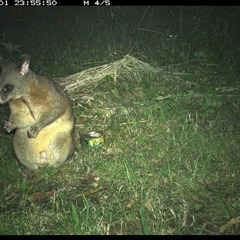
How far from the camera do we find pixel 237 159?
428 centimetres

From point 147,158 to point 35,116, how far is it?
1.27 m

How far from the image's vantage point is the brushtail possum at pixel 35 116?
4.00m

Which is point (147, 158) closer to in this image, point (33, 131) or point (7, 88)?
point (33, 131)

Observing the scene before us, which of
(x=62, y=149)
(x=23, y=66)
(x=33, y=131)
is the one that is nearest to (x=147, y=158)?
(x=62, y=149)

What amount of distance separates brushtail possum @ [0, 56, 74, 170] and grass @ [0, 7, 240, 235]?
19cm

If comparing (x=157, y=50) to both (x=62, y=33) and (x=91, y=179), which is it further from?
(x=91, y=179)

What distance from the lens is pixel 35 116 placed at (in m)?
4.14

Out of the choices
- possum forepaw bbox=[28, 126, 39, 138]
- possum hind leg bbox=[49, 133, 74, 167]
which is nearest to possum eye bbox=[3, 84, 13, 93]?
possum forepaw bbox=[28, 126, 39, 138]

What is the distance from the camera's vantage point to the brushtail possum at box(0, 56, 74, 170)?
400cm

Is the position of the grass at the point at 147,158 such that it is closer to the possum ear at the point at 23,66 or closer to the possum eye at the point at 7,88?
the possum eye at the point at 7,88

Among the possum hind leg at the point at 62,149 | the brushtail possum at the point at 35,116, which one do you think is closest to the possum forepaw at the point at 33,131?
the brushtail possum at the point at 35,116

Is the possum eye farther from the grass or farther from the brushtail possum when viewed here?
the grass

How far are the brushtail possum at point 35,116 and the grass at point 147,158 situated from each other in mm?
193

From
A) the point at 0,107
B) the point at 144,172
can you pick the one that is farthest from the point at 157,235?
the point at 0,107
